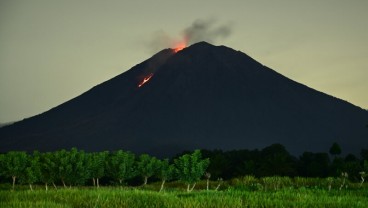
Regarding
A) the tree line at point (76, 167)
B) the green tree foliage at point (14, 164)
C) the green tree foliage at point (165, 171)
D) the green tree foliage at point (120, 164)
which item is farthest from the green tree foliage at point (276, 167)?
the green tree foliage at point (14, 164)

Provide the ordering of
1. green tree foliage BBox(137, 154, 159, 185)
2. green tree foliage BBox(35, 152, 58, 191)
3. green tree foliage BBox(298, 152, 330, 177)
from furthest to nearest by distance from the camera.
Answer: green tree foliage BBox(298, 152, 330, 177) → green tree foliage BBox(137, 154, 159, 185) → green tree foliage BBox(35, 152, 58, 191)

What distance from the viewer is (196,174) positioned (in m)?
41.7

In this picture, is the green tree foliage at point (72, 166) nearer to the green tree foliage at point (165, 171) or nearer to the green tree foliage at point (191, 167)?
the green tree foliage at point (165, 171)

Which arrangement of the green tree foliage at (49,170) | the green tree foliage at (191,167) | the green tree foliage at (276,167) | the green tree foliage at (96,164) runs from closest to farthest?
the green tree foliage at (191,167)
the green tree foliage at (49,170)
the green tree foliage at (96,164)
the green tree foliage at (276,167)

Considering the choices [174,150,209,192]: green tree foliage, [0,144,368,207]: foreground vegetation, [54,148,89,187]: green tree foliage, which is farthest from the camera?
[54,148,89,187]: green tree foliage

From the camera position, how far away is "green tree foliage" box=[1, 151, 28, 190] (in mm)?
56250

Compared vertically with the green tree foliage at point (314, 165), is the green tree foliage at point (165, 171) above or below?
below

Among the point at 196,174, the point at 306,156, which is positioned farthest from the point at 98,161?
the point at 306,156

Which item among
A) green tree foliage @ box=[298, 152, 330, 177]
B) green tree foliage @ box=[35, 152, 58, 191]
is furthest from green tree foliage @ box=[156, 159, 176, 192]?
green tree foliage @ box=[298, 152, 330, 177]

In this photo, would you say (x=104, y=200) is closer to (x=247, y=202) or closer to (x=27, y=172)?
(x=247, y=202)

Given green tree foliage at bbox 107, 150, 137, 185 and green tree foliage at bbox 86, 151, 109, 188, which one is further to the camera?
green tree foliage at bbox 107, 150, 137, 185

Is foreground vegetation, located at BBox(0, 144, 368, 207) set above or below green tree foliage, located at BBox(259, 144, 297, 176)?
below

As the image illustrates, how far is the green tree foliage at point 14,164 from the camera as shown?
56.2m

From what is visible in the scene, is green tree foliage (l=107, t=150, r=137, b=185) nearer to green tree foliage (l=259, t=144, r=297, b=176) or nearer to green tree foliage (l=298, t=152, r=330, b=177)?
green tree foliage (l=259, t=144, r=297, b=176)
